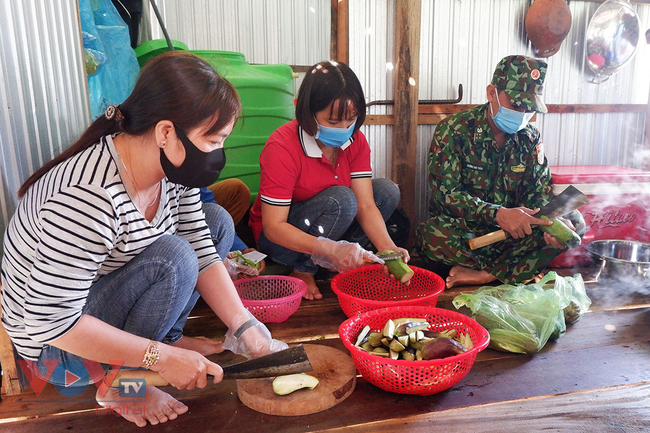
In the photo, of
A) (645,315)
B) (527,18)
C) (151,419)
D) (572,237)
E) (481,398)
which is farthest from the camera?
(527,18)

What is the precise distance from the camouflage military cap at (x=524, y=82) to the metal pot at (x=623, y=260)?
930mm

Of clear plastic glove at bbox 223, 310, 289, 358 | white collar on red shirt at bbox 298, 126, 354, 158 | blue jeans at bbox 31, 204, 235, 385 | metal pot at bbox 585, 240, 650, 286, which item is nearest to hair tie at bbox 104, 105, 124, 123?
blue jeans at bbox 31, 204, 235, 385

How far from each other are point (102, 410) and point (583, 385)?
171cm

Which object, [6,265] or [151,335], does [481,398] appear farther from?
[6,265]

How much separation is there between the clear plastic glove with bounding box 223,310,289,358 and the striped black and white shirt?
1.46ft

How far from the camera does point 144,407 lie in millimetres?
1571

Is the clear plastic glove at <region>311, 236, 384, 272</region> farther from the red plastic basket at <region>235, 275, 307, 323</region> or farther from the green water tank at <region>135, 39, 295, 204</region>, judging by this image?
the green water tank at <region>135, 39, 295, 204</region>

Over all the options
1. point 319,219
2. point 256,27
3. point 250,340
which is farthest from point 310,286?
point 256,27

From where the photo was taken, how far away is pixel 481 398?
1693mm

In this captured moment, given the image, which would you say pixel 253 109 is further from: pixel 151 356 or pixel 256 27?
pixel 151 356

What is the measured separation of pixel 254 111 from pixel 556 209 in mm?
1951

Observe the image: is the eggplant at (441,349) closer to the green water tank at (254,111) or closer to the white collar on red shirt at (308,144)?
the white collar on red shirt at (308,144)

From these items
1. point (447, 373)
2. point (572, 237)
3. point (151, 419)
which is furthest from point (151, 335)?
point (572, 237)

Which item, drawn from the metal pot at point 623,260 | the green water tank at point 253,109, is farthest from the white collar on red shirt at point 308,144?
the metal pot at point 623,260
